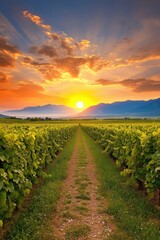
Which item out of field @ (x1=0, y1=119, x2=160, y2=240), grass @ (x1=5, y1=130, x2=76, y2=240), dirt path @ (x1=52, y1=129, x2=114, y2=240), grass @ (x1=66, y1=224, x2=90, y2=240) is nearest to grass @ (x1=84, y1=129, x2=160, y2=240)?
field @ (x1=0, y1=119, x2=160, y2=240)

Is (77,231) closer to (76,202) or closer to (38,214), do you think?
(38,214)

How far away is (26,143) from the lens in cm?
1115

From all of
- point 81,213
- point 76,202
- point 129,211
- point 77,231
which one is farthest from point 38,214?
point 129,211

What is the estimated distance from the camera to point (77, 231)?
7.77 metres

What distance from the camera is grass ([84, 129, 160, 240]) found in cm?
761

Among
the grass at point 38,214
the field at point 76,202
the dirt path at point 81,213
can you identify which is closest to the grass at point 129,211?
the field at point 76,202

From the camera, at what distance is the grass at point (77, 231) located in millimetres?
7495

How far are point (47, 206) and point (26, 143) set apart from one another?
282cm

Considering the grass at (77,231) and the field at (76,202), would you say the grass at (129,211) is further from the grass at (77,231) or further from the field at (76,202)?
the grass at (77,231)

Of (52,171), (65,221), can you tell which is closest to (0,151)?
(65,221)

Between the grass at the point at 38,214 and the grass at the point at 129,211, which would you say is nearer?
the grass at the point at 38,214

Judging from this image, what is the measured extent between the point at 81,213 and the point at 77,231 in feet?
5.02

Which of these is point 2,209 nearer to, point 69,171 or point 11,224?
point 11,224

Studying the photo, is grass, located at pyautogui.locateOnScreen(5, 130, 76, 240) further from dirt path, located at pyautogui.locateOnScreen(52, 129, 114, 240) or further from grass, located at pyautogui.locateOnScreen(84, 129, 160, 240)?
grass, located at pyautogui.locateOnScreen(84, 129, 160, 240)
